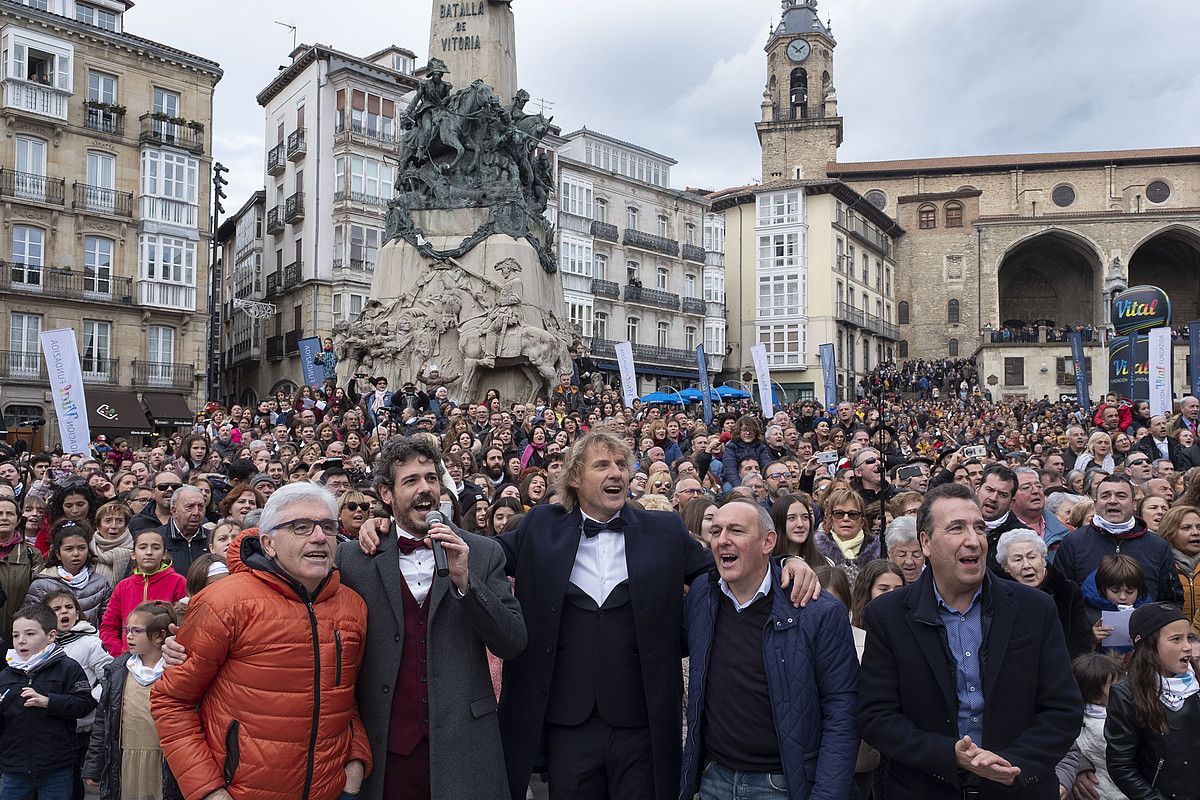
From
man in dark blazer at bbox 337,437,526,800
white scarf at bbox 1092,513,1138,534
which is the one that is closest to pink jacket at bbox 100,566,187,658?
man in dark blazer at bbox 337,437,526,800

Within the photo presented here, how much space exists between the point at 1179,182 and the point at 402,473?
7769 centimetres

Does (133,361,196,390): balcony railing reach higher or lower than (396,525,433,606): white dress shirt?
higher

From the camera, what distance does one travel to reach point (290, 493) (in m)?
3.39

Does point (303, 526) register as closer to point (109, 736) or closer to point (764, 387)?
point (109, 736)

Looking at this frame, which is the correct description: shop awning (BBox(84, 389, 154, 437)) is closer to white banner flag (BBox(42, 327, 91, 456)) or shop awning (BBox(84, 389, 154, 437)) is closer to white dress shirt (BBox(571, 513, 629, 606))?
white banner flag (BBox(42, 327, 91, 456))

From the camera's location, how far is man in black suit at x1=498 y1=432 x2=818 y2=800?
3.70 meters

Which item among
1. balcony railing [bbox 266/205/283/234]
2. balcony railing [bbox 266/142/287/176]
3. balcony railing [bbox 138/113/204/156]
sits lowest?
balcony railing [bbox 266/205/283/234]

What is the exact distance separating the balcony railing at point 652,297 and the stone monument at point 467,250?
3211 centimetres

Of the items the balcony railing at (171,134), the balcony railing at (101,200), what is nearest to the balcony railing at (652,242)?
the balcony railing at (171,134)

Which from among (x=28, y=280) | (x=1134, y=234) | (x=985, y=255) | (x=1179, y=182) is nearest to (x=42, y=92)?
(x=28, y=280)

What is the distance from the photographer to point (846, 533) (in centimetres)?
636

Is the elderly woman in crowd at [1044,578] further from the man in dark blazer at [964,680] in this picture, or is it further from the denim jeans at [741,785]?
the denim jeans at [741,785]

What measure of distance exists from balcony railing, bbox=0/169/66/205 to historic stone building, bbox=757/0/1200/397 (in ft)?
160

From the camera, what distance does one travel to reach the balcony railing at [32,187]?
1276 inches
